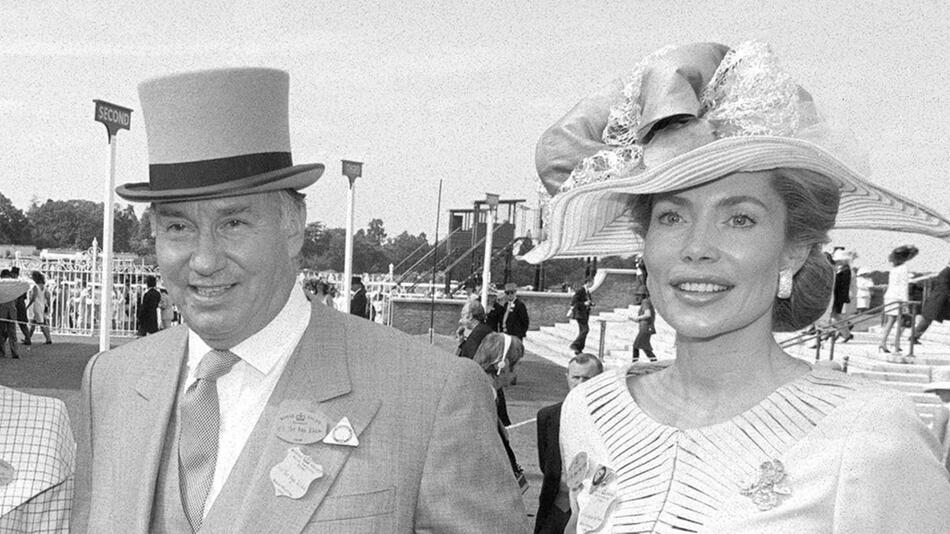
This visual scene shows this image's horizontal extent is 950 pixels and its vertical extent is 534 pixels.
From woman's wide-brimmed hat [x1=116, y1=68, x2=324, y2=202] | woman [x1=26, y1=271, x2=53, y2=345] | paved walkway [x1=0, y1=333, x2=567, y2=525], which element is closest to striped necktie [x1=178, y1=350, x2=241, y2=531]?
woman's wide-brimmed hat [x1=116, y1=68, x2=324, y2=202]

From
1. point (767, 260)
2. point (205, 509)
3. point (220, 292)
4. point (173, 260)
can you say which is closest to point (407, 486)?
point (205, 509)

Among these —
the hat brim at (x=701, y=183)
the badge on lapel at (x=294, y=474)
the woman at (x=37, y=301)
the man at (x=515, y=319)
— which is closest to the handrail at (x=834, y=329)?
the man at (x=515, y=319)

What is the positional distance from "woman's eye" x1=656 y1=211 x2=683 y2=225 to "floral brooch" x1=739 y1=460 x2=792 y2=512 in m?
0.50

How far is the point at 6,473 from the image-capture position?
2.08m

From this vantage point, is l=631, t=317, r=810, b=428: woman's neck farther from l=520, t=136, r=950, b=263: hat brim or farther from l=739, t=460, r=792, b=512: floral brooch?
l=520, t=136, r=950, b=263: hat brim

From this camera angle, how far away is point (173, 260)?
2.13m

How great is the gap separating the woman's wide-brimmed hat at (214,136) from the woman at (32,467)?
0.57m

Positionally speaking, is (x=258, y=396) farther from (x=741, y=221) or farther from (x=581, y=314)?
(x=581, y=314)

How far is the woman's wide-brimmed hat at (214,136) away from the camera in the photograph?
6.92 feet

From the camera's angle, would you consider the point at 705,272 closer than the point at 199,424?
Yes

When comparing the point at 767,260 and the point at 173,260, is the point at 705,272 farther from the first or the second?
the point at 173,260

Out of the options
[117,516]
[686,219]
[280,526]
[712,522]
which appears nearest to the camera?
[712,522]

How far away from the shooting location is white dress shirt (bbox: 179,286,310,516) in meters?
2.12

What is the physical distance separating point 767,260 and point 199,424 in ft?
4.34
